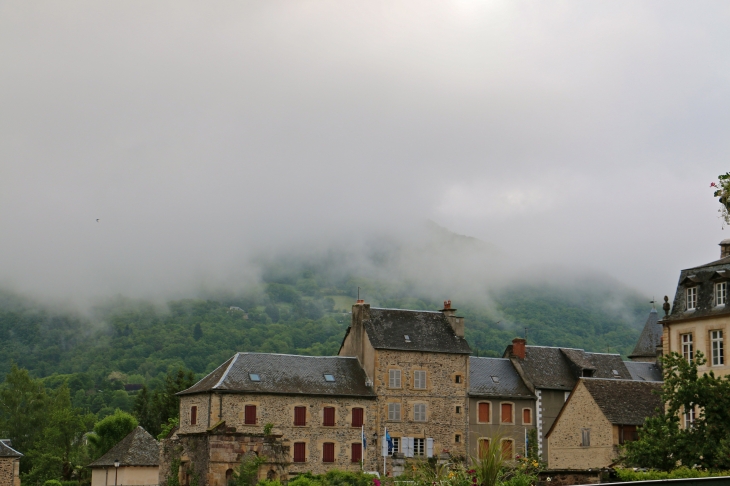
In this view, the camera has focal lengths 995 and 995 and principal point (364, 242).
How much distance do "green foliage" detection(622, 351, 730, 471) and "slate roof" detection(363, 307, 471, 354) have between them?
93.2ft

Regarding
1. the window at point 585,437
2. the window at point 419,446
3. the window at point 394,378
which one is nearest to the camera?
the window at point 585,437

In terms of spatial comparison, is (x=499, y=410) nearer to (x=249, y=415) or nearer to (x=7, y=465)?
(x=249, y=415)

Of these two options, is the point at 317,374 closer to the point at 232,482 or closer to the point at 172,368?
the point at 232,482

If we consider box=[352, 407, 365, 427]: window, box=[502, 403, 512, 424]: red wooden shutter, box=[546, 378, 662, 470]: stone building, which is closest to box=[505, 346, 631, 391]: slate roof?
box=[502, 403, 512, 424]: red wooden shutter

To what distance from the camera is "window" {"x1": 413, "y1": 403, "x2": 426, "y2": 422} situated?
187 ft

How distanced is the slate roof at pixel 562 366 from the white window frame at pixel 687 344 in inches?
860

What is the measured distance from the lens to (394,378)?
187 feet

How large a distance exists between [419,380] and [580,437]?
1282 centimetres

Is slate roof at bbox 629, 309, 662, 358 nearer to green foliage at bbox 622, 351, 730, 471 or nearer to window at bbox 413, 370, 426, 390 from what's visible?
window at bbox 413, 370, 426, 390

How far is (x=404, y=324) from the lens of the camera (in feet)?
194

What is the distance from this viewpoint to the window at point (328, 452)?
5441cm

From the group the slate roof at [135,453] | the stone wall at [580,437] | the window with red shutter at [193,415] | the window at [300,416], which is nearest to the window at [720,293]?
the stone wall at [580,437]

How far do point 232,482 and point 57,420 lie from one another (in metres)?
31.7

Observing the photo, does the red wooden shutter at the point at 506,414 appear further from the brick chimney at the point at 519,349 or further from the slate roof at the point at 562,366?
the brick chimney at the point at 519,349
